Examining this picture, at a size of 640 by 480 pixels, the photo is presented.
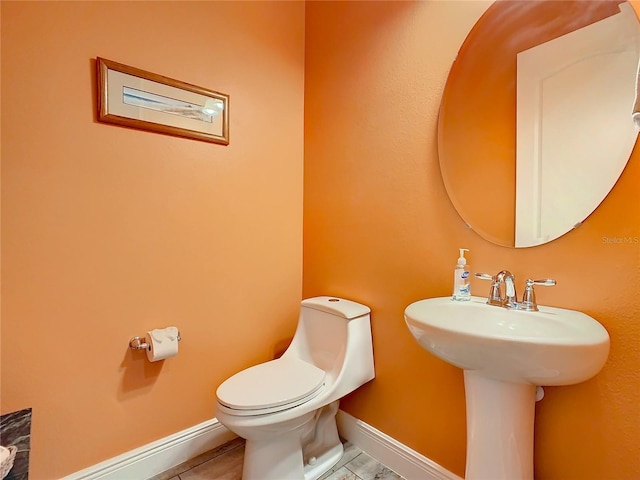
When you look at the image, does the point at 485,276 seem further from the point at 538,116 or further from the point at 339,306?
the point at 339,306

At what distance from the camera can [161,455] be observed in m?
1.41

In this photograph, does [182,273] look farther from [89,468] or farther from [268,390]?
[89,468]

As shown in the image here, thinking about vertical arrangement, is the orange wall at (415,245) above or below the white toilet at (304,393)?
above

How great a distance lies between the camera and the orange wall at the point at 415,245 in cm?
90

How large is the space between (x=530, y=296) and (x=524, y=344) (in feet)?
1.14

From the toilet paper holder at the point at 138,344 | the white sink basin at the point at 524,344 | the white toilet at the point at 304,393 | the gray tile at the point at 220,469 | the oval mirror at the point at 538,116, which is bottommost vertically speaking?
the gray tile at the point at 220,469

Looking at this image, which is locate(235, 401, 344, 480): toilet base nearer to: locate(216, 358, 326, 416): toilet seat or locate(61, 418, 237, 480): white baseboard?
locate(216, 358, 326, 416): toilet seat

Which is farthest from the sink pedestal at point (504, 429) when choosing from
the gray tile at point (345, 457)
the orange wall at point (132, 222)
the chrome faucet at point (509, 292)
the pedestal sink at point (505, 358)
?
the orange wall at point (132, 222)

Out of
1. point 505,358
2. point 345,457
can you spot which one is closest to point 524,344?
point 505,358

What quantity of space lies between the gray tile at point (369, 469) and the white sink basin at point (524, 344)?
2.87ft

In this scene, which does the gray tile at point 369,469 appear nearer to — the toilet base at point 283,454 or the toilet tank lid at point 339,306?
the toilet base at point 283,454

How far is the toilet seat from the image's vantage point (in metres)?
1.15

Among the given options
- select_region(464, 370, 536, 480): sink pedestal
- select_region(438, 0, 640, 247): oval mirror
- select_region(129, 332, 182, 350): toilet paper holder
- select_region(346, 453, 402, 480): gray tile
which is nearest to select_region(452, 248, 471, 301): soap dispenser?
select_region(438, 0, 640, 247): oval mirror

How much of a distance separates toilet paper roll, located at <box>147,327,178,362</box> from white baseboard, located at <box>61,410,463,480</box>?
0.42 m
